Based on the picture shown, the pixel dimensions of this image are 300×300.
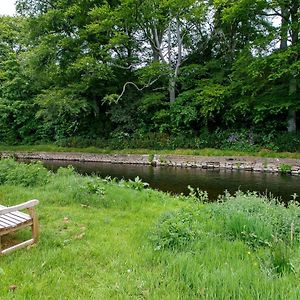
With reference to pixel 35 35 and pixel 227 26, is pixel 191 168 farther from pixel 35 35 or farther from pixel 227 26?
pixel 35 35

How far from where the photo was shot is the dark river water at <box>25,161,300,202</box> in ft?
32.7

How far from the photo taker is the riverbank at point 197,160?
535 inches

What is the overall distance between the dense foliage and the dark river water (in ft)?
13.9

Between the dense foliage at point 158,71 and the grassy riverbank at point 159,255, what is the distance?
12293 millimetres

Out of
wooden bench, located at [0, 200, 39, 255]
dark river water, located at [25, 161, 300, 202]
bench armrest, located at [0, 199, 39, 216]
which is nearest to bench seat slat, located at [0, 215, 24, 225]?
wooden bench, located at [0, 200, 39, 255]

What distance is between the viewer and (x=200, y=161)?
1566 cm

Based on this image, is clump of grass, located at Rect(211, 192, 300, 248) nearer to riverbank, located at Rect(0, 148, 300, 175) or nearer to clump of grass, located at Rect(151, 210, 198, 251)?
clump of grass, located at Rect(151, 210, 198, 251)

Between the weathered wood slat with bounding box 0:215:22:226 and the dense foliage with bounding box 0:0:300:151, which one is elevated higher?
the dense foliage with bounding box 0:0:300:151

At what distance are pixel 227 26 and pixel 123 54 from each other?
23.1 feet

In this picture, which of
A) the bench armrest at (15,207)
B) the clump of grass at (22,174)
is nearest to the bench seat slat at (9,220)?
the bench armrest at (15,207)

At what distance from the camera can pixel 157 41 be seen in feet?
66.6

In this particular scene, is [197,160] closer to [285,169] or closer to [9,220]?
[285,169]

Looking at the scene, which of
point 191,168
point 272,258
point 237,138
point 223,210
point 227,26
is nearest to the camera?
point 272,258

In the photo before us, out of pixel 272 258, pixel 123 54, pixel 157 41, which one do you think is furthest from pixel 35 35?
pixel 272 258
